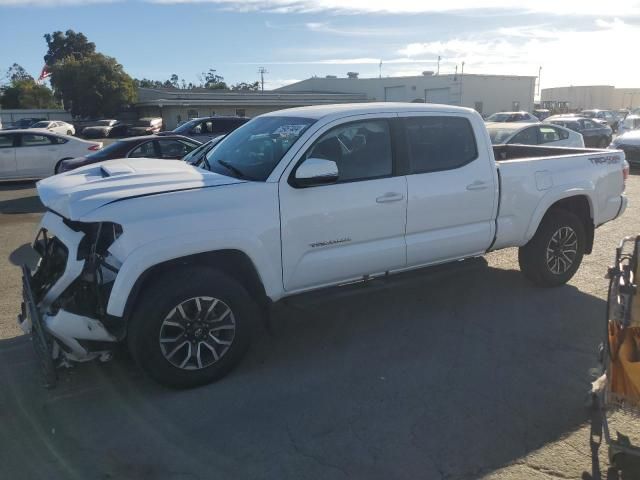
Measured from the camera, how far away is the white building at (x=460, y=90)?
188 feet

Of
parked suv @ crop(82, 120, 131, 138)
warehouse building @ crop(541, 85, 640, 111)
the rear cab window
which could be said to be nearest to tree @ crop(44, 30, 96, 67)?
parked suv @ crop(82, 120, 131, 138)

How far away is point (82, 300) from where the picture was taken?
12.8ft

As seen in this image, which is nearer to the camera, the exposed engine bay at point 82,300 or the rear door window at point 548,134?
the exposed engine bay at point 82,300

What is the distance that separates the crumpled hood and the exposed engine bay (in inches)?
8.1

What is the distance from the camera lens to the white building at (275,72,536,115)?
5738 cm

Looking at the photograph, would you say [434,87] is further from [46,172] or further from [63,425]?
[63,425]

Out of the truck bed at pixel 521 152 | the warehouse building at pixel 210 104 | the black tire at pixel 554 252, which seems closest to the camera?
the black tire at pixel 554 252

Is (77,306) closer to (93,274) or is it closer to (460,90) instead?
→ (93,274)

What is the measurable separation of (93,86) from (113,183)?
55.8 metres

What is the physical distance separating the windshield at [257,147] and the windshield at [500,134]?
8.18 meters

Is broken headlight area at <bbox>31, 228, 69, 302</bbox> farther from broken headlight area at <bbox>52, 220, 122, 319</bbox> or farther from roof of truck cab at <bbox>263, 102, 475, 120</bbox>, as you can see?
roof of truck cab at <bbox>263, 102, 475, 120</bbox>

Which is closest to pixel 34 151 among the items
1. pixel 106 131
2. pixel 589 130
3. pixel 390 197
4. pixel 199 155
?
pixel 199 155

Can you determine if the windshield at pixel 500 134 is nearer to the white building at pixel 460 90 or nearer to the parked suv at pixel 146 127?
the parked suv at pixel 146 127

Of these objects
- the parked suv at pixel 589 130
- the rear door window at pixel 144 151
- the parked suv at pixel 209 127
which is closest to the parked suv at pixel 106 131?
the parked suv at pixel 209 127
